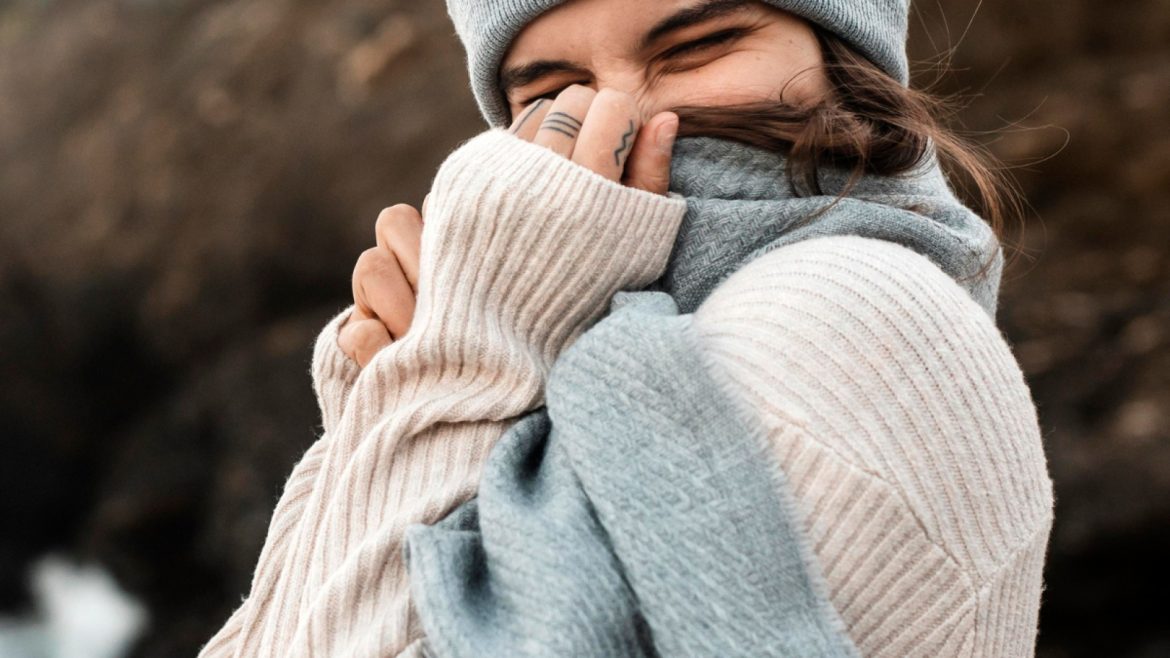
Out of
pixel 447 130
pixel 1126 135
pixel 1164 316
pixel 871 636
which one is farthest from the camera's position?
pixel 447 130

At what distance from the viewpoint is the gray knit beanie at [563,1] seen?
1.30 m

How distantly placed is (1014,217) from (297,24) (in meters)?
4.46

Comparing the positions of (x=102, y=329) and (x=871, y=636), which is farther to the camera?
(x=102, y=329)

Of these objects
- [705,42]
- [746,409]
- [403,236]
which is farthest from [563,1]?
[746,409]

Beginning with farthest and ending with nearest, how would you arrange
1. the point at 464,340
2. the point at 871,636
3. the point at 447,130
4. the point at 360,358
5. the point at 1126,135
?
1. the point at 447,130
2. the point at 1126,135
3. the point at 360,358
4. the point at 464,340
5. the point at 871,636

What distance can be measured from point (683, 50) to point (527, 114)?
19 centimetres

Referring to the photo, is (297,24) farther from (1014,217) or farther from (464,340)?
(464,340)

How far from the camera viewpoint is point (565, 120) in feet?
3.89

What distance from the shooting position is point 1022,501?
987mm

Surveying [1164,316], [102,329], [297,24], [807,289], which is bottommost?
[1164,316]

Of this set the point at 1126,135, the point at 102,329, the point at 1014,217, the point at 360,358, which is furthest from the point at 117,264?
the point at 360,358

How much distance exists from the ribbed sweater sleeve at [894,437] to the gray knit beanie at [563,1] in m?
0.43

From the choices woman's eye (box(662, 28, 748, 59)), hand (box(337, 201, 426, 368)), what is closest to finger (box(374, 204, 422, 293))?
hand (box(337, 201, 426, 368))

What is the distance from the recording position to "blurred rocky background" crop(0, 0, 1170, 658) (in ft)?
14.7
